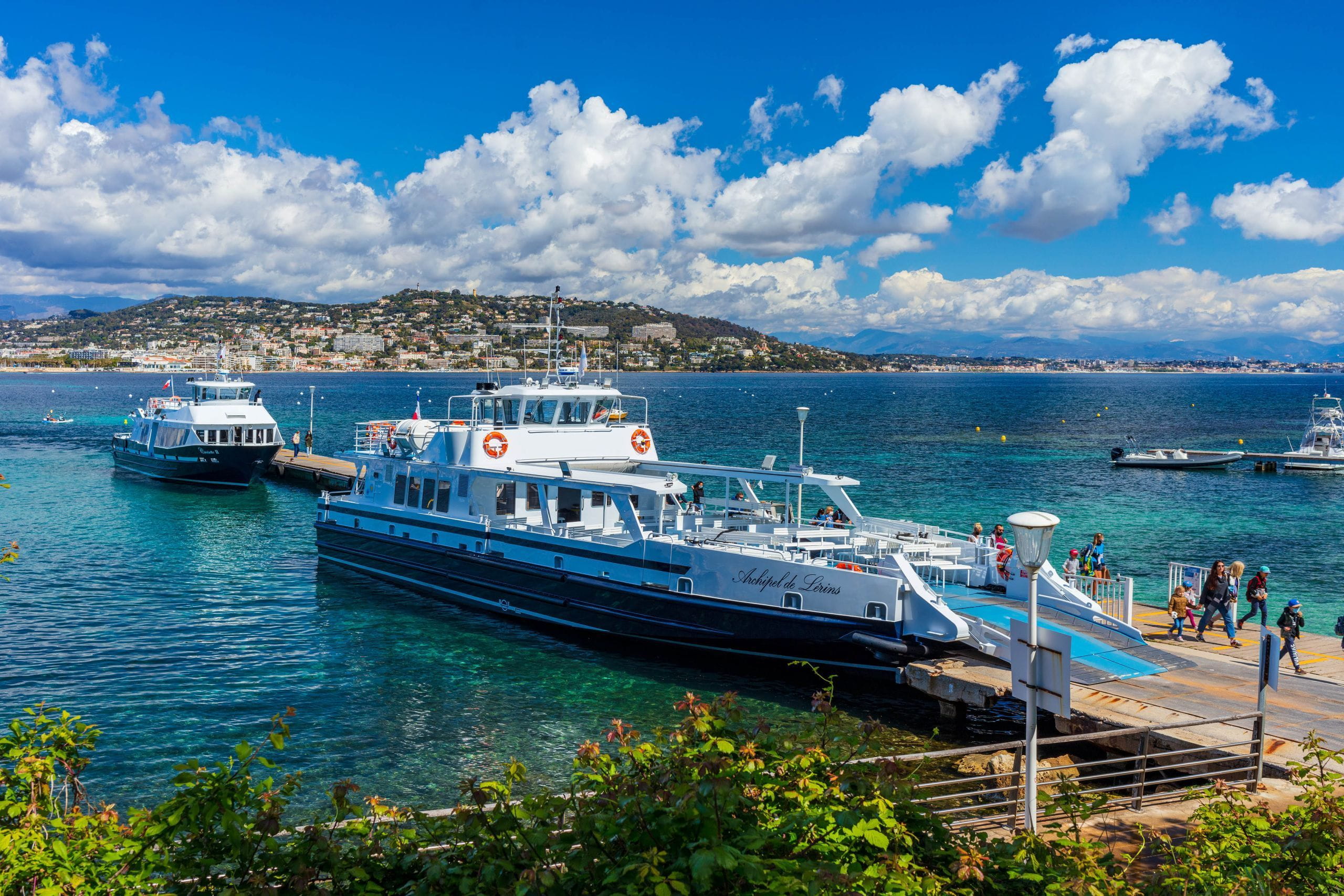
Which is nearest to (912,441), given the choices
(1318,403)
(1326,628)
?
(1326,628)

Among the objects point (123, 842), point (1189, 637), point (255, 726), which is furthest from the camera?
point (1189, 637)

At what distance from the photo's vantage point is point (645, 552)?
20312mm

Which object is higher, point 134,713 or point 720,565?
point 720,565

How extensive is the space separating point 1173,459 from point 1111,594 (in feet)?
155

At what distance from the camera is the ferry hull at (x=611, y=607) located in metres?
18.1

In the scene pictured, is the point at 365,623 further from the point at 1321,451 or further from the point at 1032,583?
the point at 1321,451

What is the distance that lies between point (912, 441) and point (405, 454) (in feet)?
191

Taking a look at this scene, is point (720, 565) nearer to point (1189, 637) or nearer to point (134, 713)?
point (1189, 637)

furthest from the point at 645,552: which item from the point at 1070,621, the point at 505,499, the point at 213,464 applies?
the point at 213,464

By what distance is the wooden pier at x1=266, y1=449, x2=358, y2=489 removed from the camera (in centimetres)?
4844

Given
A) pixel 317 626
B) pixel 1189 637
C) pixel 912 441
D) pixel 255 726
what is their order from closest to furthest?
1. pixel 255 726
2. pixel 1189 637
3. pixel 317 626
4. pixel 912 441

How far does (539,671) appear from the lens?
19.8 meters

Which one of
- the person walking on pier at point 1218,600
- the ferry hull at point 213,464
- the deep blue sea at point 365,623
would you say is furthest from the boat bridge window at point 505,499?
the ferry hull at point 213,464

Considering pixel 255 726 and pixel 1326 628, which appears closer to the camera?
pixel 255 726
